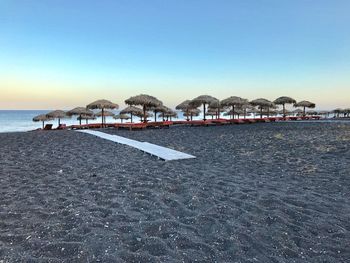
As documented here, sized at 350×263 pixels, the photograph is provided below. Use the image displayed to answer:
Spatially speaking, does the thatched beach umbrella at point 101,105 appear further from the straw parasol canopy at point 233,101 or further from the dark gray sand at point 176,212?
the dark gray sand at point 176,212

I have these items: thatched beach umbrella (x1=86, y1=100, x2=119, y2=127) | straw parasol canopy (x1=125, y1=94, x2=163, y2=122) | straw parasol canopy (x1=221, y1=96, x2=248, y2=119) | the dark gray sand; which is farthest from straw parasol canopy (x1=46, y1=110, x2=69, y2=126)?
the dark gray sand

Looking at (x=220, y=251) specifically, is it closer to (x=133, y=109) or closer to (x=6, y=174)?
(x=6, y=174)

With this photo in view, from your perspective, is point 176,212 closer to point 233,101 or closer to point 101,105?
point 101,105

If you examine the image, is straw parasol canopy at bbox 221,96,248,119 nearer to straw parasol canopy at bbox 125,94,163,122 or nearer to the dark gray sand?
straw parasol canopy at bbox 125,94,163,122

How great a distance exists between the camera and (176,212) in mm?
4129

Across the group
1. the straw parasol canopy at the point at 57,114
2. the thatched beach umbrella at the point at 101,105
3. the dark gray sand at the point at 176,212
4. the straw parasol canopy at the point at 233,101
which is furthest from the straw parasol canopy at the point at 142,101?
the dark gray sand at the point at 176,212

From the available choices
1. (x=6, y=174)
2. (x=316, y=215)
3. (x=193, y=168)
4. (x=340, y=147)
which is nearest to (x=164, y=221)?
(x=316, y=215)

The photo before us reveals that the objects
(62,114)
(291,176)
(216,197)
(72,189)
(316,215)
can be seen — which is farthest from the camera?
(62,114)

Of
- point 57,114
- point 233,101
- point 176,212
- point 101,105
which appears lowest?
point 176,212

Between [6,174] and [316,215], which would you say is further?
[6,174]

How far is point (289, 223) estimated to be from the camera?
371 cm

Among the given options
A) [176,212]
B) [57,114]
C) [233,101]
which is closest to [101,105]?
[57,114]

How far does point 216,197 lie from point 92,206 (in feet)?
6.87

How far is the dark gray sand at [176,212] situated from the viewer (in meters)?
3.02
